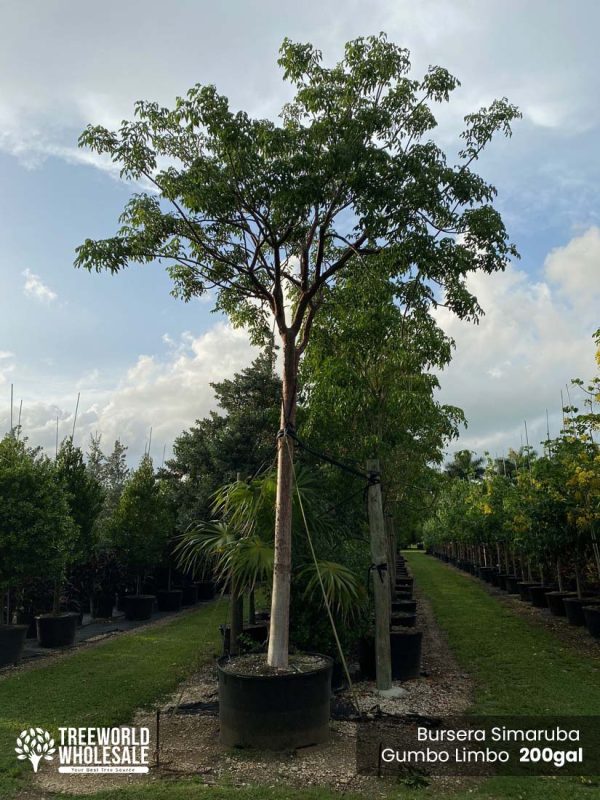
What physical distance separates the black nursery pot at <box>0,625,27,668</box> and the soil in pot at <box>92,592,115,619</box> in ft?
21.3

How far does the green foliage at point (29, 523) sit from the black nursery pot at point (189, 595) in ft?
29.1

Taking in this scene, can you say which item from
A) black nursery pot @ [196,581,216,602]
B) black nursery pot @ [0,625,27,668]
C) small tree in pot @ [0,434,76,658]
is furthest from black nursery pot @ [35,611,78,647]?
black nursery pot @ [196,581,216,602]

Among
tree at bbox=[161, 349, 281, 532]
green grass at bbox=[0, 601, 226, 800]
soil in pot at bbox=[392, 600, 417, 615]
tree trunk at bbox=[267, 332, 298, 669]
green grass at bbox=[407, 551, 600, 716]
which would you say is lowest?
green grass at bbox=[0, 601, 226, 800]

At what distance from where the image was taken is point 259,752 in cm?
535

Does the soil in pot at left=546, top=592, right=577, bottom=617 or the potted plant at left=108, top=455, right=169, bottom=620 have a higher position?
the potted plant at left=108, top=455, right=169, bottom=620

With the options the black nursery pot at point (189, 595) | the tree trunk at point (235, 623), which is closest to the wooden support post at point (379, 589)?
the tree trunk at point (235, 623)

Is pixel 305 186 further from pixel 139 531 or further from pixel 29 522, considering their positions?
pixel 139 531

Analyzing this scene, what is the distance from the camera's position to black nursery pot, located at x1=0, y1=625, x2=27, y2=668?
9875 mm

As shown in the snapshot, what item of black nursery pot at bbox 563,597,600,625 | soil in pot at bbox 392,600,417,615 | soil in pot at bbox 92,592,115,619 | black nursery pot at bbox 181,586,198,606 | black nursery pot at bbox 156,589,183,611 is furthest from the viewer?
black nursery pot at bbox 181,586,198,606

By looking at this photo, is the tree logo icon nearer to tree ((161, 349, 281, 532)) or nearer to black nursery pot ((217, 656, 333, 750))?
black nursery pot ((217, 656, 333, 750))

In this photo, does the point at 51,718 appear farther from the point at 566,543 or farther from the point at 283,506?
the point at 566,543

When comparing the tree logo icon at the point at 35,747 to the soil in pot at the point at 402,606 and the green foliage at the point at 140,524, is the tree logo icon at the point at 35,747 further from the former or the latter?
the green foliage at the point at 140,524

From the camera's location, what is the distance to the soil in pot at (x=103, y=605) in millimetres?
16547

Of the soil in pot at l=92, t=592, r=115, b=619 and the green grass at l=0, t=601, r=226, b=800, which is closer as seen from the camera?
the green grass at l=0, t=601, r=226, b=800
